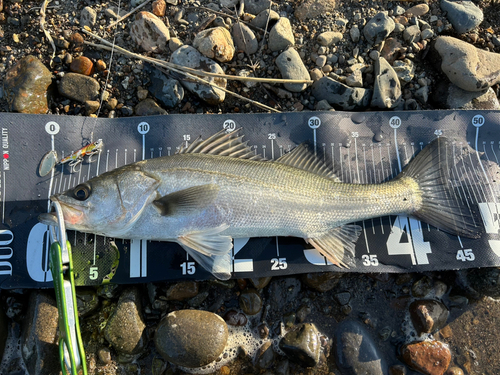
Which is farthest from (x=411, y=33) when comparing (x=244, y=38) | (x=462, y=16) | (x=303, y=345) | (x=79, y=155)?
(x=79, y=155)

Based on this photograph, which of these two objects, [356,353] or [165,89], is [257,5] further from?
[356,353]

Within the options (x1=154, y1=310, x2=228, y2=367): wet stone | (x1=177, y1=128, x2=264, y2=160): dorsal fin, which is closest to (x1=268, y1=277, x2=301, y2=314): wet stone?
(x1=154, y1=310, x2=228, y2=367): wet stone

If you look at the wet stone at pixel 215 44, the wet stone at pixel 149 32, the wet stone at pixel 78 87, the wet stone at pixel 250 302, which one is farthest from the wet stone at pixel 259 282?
the wet stone at pixel 149 32

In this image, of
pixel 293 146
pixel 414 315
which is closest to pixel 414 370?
pixel 414 315

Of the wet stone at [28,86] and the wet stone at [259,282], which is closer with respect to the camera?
the wet stone at [259,282]

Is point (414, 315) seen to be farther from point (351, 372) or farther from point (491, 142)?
point (491, 142)

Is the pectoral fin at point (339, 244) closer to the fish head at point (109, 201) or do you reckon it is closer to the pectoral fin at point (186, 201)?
the pectoral fin at point (186, 201)

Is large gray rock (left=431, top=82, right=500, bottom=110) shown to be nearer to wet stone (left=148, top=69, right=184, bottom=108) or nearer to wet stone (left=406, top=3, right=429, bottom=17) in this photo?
wet stone (left=406, top=3, right=429, bottom=17)
